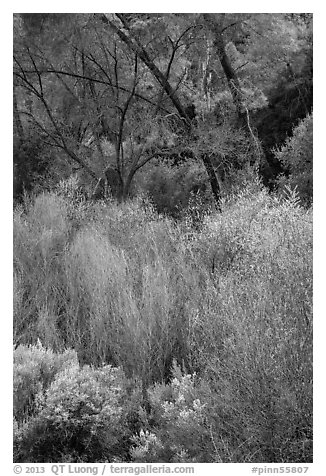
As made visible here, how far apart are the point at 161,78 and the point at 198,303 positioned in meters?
5.01

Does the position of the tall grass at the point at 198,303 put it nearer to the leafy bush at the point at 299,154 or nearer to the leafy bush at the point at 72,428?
the leafy bush at the point at 72,428

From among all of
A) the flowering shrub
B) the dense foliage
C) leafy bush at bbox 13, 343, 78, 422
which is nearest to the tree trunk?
the dense foliage

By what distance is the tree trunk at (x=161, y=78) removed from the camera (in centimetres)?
766

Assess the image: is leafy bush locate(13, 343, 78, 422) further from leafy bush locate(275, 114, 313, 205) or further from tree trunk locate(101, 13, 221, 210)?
leafy bush locate(275, 114, 313, 205)

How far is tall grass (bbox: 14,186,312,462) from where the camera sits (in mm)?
2547

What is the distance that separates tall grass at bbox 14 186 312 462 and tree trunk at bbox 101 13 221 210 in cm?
142

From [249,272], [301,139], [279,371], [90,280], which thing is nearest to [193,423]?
[279,371]

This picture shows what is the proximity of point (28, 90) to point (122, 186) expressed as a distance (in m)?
1.99

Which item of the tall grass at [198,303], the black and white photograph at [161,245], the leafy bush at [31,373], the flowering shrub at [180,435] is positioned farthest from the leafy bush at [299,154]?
the flowering shrub at [180,435]

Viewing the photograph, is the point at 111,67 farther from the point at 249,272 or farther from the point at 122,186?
the point at 249,272

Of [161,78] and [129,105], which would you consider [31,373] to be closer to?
[129,105]

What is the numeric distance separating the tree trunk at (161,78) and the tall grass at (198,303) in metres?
1.42

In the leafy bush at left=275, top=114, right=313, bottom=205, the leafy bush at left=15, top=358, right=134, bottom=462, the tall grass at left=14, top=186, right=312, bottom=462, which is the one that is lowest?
the leafy bush at left=15, top=358, right=134, bottom=462
